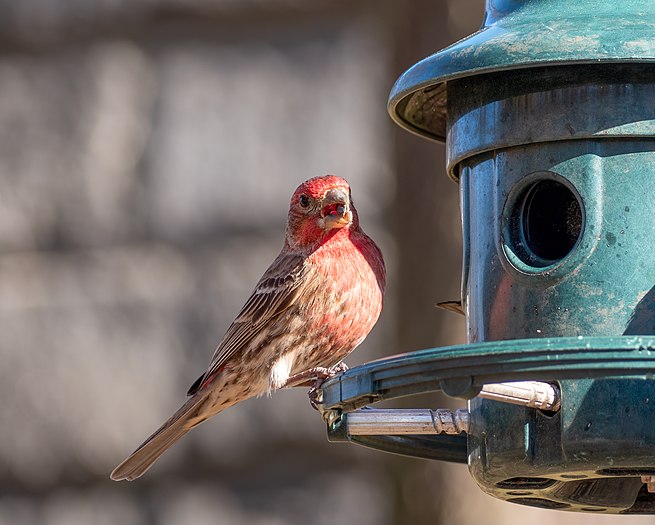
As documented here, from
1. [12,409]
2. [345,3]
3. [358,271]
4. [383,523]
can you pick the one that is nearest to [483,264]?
[358,271]

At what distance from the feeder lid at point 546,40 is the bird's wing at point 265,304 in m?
1.63

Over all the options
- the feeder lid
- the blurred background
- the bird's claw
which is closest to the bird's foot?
the bird's claw

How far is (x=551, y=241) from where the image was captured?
5.18 m

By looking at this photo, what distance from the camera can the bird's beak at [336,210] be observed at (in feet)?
22.5

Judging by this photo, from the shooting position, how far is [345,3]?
970cm

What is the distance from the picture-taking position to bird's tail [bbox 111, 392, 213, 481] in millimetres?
7156

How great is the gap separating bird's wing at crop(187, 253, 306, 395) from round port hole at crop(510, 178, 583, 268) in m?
1.85

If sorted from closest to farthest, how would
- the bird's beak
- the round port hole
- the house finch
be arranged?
1. the round port hole
2. the house finch
3. the bird's beak

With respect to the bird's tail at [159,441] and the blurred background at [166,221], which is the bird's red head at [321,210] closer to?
the bird's tail at [159,441]


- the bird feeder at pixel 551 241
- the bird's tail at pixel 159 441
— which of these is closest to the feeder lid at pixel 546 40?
the bird feeder at pixel 551 241

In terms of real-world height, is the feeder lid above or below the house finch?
above

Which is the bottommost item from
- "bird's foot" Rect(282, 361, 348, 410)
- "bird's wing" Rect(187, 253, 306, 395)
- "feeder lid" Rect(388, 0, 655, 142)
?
"bird's foot" Rect(282, 361, 348, 410)

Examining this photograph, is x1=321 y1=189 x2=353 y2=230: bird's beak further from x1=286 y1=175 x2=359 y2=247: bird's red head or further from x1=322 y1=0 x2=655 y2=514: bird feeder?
x1=322 y1=0 x2=655 y2=514: bird feeder

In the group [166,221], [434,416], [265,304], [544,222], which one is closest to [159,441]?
[265,304]
